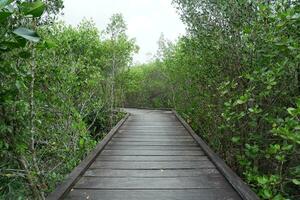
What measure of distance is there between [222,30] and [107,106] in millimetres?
6065

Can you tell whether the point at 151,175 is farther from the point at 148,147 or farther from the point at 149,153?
the point at 148,147

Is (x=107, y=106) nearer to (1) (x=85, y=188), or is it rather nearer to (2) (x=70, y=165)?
(2) (x=70, y=165)

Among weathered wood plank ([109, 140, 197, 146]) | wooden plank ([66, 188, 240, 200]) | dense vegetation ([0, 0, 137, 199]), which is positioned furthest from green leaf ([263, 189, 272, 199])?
weathered wood plank ([109, 140, 197, 146])

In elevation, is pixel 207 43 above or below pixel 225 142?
A: above

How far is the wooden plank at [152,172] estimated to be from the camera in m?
3.34

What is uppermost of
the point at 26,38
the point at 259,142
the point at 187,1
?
the point at 187,1

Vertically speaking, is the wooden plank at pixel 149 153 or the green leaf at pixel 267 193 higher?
the green leaf at pixel 267 193

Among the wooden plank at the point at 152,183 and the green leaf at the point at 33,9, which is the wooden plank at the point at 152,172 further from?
the green leaf at the point at 33,9

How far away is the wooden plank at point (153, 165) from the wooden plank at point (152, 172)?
130 millimetres

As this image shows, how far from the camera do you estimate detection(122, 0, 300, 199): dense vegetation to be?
2135 millimetres

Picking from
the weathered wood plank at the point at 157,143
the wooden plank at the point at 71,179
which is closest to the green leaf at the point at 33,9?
the wooden plank at the point at 71,179

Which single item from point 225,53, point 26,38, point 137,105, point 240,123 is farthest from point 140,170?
point 137,105

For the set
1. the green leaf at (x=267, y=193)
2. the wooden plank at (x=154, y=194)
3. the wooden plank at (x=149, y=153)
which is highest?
the green leaf at (x=267, y=193)

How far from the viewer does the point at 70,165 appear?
3.54 m
